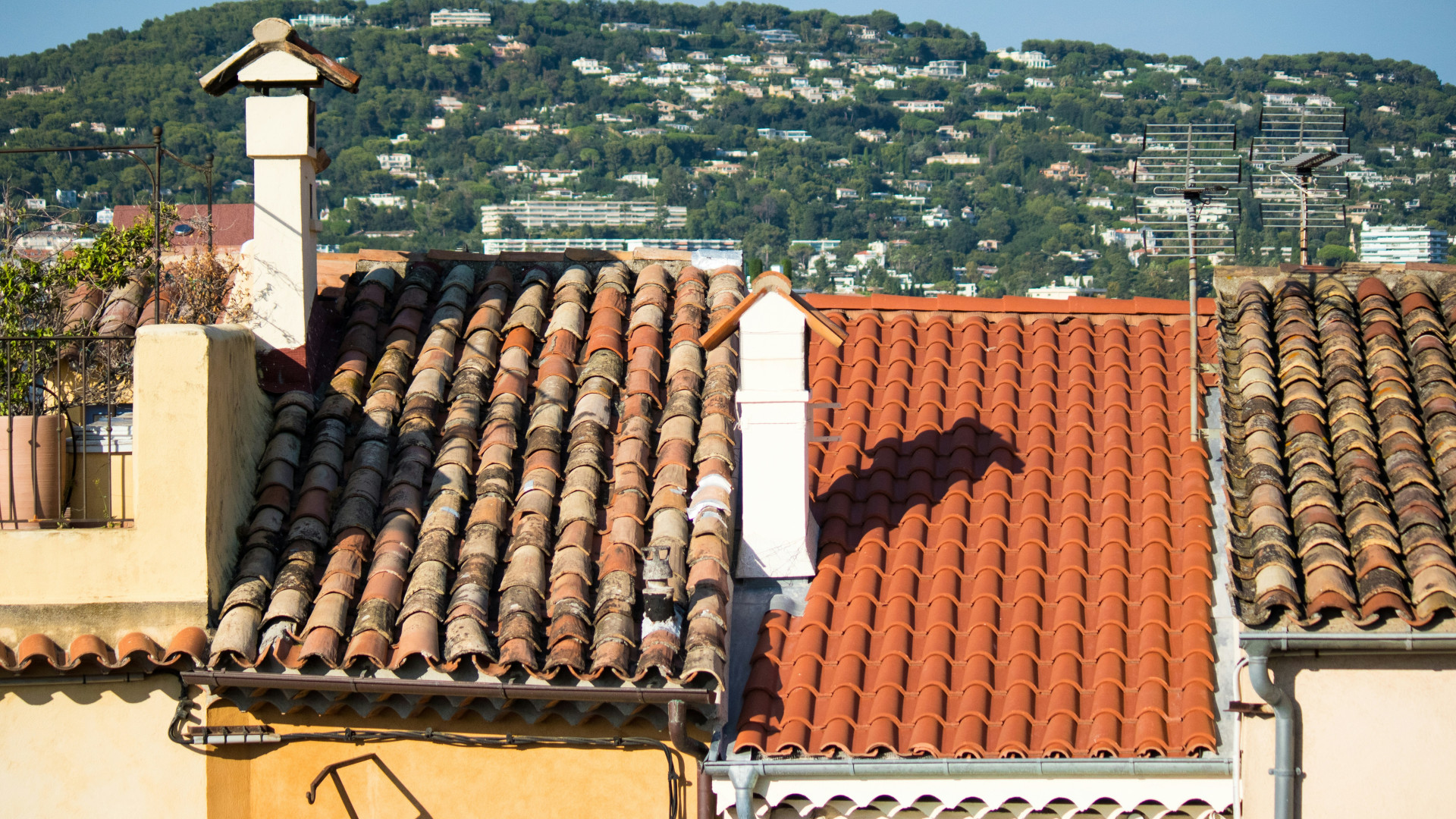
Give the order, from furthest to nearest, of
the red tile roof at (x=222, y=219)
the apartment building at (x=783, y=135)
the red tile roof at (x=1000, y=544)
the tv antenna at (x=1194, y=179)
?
the apartment building at (x=783, y=135), the red tile roof at (x=222, y=219), the tv antenna at (x=1194, y=179), the red tile roof at (x=1000, y=544)

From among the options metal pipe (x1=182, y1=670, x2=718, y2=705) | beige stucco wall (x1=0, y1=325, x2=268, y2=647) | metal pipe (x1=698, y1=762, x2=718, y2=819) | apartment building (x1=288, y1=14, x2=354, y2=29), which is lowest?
metal pipe (x1=698, y1=762, x2=718, y2=819)

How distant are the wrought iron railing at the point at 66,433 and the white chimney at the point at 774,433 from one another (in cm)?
330

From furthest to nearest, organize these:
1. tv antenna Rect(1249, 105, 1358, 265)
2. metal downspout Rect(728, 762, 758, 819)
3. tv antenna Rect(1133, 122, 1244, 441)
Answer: tv antenna Rect(1249, 105, 1358, 265) < tv antenna Rect(1133, 122, 1244, 441) < metal downspout Rect(728, 762, 758, 819)

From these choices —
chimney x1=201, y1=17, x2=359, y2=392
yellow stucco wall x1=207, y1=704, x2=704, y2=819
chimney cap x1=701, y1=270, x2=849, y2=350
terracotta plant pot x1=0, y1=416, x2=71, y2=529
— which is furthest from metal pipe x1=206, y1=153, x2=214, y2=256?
chimney cap x1=701, y1=270, x2=849, y2=350

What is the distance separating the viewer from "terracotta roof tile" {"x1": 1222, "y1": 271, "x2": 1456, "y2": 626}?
6520mm

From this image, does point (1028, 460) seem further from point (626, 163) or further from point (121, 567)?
point (626, 163)

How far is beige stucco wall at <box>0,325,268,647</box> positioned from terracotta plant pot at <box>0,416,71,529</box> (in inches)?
24.3

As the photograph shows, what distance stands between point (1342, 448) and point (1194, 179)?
310 centimetres

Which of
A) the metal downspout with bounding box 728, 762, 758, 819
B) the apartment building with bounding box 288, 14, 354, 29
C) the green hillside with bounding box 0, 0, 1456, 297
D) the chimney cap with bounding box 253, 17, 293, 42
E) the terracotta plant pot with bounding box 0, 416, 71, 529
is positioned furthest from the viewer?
the apartment building with bounding box 288, 14, 354, 29

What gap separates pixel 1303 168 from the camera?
34.8 ft

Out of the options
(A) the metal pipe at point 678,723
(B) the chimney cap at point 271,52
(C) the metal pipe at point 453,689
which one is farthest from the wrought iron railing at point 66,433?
(A) the metal pipe at point 678,723

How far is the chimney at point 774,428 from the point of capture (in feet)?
25.4

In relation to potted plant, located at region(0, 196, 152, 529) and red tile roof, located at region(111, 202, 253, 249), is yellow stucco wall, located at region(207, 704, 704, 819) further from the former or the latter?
red tile roof, located at region(111, 202, 253, 249)

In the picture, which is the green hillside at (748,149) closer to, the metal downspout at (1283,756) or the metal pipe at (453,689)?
the metal pipe at (453,689)
